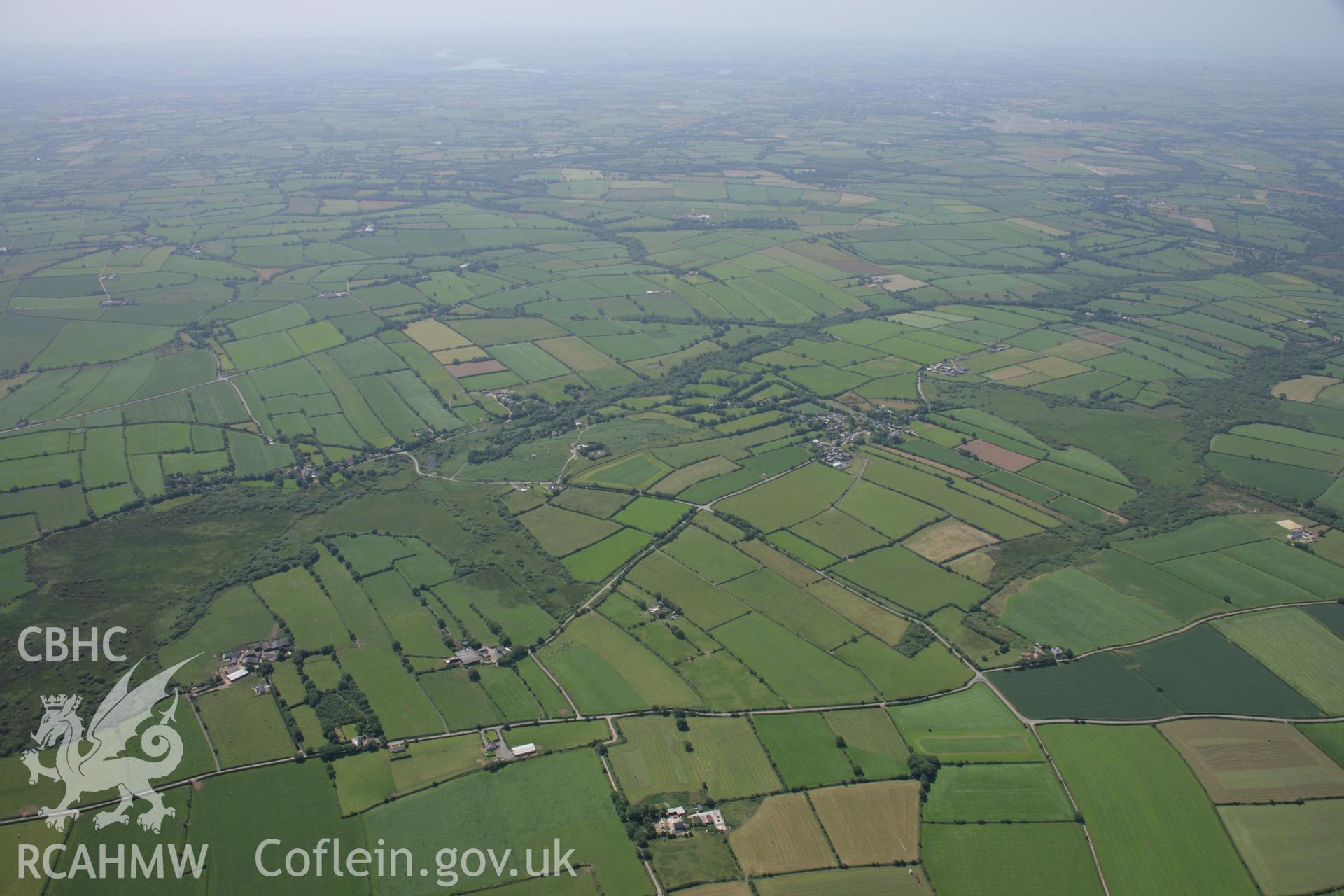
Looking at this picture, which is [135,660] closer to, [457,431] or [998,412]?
[457,431]

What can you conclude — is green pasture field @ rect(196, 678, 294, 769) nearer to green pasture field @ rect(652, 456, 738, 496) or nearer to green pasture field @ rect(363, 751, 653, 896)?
green pasture field @ rect(363, 751, 653, 896)

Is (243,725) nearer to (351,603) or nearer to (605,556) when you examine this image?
(351,603)

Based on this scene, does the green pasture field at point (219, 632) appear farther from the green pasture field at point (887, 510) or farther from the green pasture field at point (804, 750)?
the green pasture field at point (887, 510)

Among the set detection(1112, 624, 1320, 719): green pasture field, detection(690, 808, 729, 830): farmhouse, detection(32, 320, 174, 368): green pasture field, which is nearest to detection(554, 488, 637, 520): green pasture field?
detection(690, 808, 729, 830): farmhouse

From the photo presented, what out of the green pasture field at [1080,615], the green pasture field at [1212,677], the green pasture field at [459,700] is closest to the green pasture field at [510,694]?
the green pasture field at [459,700]

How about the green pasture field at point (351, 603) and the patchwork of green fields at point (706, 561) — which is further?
the green pasture field at point (351, 603)
